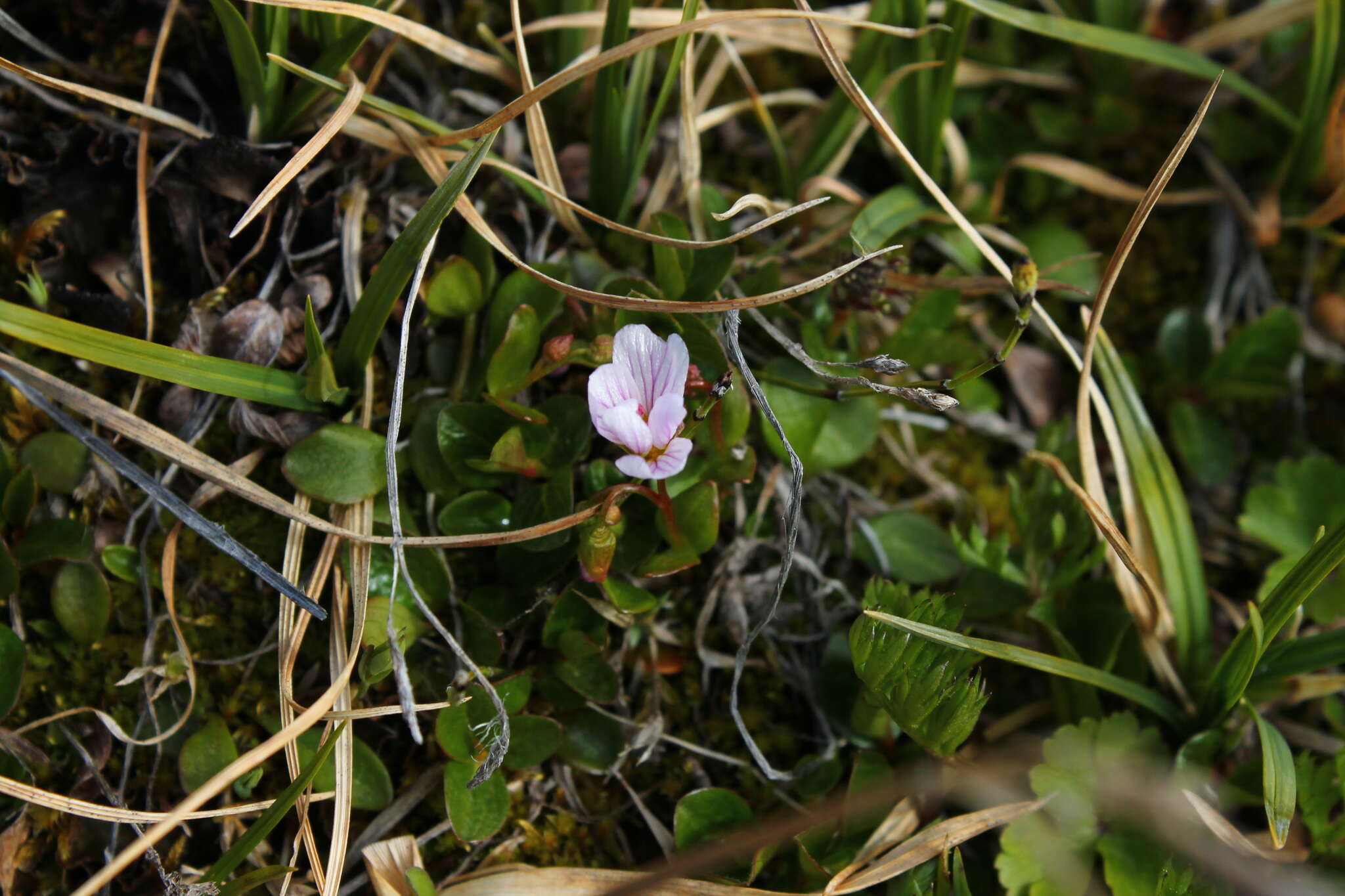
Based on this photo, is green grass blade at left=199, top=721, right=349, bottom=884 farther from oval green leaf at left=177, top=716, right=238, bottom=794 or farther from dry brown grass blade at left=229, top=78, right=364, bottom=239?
dry brown grass blade at left=229, top=78, right=364, bottom=239

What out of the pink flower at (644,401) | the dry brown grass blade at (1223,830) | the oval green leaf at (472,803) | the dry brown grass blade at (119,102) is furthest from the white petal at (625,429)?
the dry brown grass blade at (1223,830)

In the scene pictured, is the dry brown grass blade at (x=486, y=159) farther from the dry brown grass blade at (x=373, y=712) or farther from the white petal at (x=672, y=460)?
the dry brown grass blade at (x=373, y=712)

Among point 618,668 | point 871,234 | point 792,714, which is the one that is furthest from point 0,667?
point 871,234

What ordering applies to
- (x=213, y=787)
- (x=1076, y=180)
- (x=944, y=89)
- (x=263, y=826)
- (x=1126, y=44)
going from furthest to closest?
(x=1076, y=180), (x=1126, y=44), (x=944, y=89), (x=263, y=826), (x=213, y=787)

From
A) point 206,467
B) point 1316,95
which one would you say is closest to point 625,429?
point 206,467

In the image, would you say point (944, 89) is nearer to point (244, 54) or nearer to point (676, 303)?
point (676, 303)

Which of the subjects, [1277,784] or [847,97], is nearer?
[1277,784]

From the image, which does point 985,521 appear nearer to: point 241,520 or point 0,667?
point 241,520
